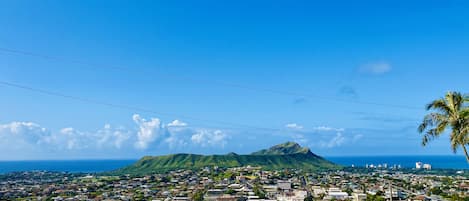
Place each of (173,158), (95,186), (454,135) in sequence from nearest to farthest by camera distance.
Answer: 1. (454,135)
2. (95,186)
3. (173,158)

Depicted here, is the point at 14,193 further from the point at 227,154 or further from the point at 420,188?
the point at 227,154

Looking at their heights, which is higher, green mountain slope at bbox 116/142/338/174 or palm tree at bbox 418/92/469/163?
palm tree at bbox 418/92/469/163

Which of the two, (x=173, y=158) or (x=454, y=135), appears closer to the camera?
(x=454, y=135)

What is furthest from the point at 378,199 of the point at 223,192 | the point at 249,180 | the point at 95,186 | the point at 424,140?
the point at 95,186

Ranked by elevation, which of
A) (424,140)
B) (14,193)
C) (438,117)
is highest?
(438,117)

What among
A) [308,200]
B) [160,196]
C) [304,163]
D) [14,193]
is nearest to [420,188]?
[308,200]

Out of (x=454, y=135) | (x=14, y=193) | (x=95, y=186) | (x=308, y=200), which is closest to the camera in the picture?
(x=454, y=135)

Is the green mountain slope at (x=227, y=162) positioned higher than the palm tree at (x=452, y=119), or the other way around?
the palm tree at (x=452, y=119)

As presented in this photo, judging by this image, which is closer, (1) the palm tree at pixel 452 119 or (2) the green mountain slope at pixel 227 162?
(1) the palm tree at pixel 452 119

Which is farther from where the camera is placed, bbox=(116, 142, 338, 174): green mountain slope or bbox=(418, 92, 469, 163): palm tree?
bbox=(116, 142, 338, 174): green mountain slope

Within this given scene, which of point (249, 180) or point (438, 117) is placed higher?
point (438, 117)

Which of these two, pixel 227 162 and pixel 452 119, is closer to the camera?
pixel 452 119
